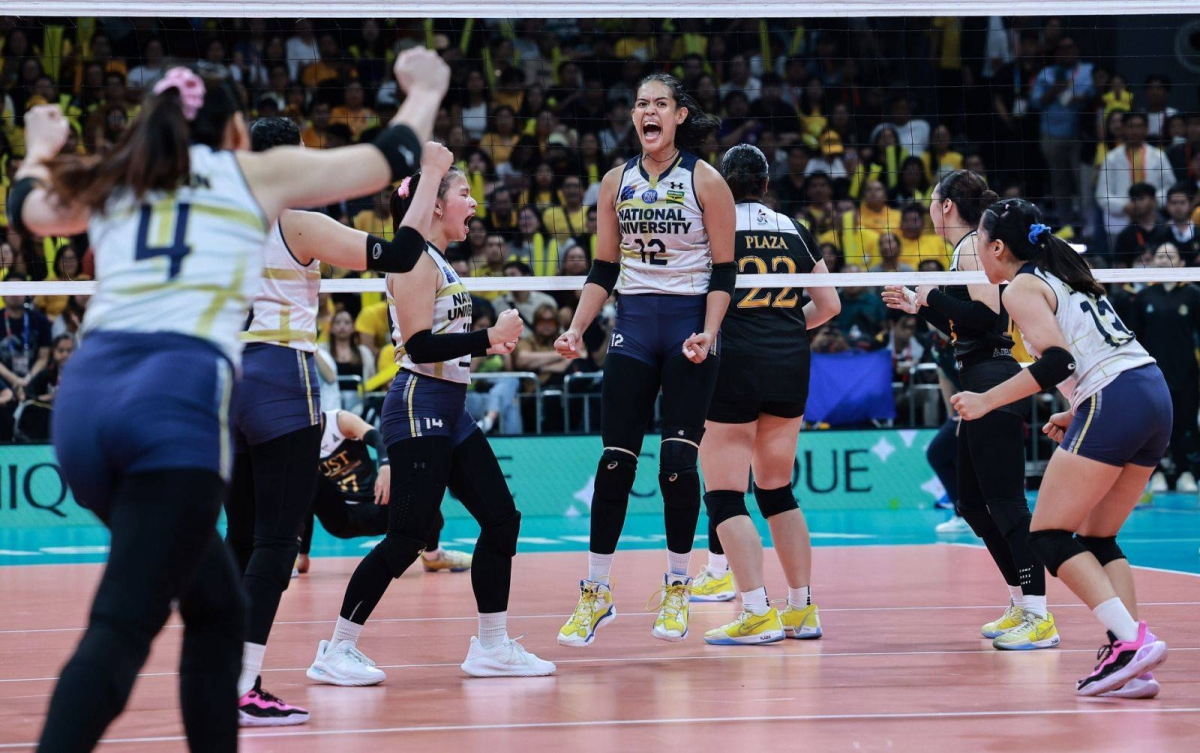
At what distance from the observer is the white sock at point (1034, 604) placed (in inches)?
255

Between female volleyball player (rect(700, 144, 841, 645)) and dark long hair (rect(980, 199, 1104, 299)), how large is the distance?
1385 millimetres

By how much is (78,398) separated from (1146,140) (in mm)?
15642

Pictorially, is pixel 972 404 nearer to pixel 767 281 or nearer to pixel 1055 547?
pixel 1055 547

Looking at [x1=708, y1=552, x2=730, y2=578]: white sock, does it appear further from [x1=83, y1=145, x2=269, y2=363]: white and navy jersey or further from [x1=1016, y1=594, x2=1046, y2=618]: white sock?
[x1=83, y1=145, x2=269, y2=363]: white and navy jersey

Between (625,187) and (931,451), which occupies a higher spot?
(625,187)

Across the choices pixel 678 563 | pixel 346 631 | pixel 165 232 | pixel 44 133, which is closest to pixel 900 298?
pixel 678 563

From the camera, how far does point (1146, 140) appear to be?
54.1 feet

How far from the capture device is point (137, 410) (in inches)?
115

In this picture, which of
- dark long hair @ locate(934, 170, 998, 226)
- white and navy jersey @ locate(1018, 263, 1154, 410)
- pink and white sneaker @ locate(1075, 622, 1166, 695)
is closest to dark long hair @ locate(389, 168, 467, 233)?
white and navy jersey @ locate(1018, 263, 1154, 410)

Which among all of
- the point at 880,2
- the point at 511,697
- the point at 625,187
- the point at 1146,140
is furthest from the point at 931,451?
the point at 1146,140

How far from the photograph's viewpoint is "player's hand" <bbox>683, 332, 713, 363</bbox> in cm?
614

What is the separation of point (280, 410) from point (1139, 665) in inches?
124

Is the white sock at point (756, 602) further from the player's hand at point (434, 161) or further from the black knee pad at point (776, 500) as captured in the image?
the player's hand at point (434, 161)

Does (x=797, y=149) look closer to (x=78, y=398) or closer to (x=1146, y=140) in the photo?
(x=1146, y=140)
